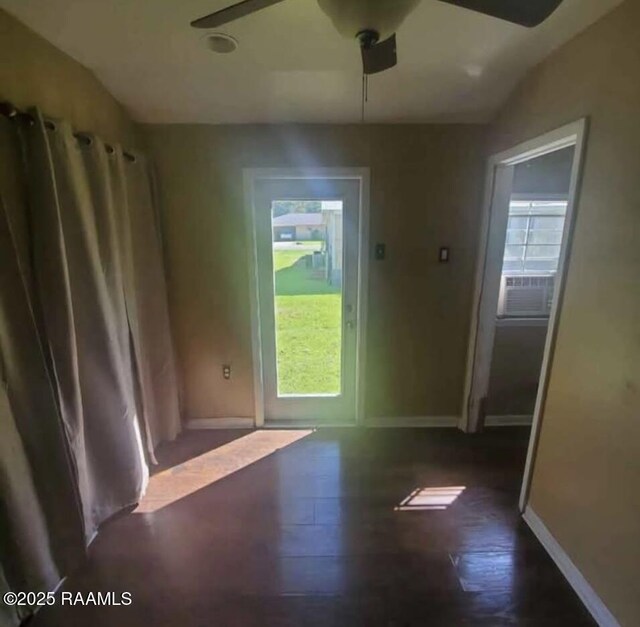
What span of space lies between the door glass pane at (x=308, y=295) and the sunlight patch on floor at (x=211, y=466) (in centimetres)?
37

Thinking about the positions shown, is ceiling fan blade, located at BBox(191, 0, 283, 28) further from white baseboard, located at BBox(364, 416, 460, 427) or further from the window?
white baseboard, located at BBox(364, 416, 460, 427)

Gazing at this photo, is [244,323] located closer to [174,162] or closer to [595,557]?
[174,162]

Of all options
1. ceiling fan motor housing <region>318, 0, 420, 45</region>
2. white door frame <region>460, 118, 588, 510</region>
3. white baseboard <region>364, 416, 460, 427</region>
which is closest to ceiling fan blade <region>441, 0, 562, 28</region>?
ceiling fan motor housing <region>318, 0, 420, 45</region>

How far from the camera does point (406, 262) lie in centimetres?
268

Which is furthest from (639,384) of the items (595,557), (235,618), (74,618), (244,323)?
(74,618)

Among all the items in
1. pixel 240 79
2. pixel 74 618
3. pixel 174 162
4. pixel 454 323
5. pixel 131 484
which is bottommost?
pixel 74 618

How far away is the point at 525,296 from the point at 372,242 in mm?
1291

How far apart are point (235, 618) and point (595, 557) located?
1549 mm

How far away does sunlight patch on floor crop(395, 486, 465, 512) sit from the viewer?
2164 mm

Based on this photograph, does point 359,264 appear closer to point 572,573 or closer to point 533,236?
point 533,236

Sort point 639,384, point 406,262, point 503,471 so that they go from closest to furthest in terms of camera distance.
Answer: point 639,384, point 503,471, point 406,262

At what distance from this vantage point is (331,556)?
1.85m

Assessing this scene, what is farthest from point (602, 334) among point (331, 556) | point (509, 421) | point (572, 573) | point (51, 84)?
point (51, 84)

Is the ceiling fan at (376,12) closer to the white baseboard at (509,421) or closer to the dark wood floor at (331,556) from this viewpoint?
the dark wood floor at (331,556)
